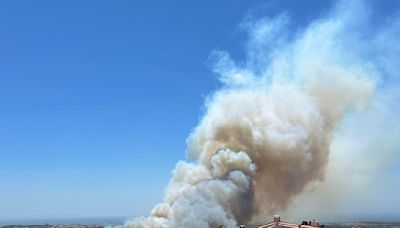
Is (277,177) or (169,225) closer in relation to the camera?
(169,225)

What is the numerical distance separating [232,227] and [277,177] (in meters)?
20.0

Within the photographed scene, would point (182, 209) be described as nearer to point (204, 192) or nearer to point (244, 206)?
point (204, 192)

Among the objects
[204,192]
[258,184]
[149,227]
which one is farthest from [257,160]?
[149,227]

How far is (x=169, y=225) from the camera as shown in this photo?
76.1 meters

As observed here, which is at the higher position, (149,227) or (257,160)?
(257,160)

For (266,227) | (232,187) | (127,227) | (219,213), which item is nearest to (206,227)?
(219,213)

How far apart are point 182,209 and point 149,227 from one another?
312 inches

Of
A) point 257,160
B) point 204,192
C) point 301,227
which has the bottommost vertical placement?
point 301,227

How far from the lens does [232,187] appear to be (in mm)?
77188

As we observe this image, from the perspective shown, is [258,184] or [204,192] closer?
[204,192]

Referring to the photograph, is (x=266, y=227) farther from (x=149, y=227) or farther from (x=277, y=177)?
(x=277, y=177)

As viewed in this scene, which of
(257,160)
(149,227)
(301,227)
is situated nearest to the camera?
(301,227)

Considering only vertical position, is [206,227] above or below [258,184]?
below

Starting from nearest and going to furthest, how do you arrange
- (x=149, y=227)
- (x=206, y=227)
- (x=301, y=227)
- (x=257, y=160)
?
(x=301, y=227) < (x=206, y=227) < (x=149, y=227) < (x=257, y=160)
